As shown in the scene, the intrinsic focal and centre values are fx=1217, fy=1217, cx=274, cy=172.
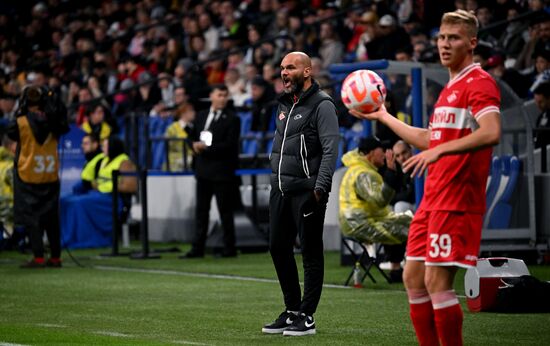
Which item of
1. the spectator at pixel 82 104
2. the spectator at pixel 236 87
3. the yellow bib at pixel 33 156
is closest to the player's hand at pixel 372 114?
the yellow bib at pixel 33 156

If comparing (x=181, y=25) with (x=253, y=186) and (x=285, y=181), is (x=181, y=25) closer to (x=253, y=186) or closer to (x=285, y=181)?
(x=253, y=186)

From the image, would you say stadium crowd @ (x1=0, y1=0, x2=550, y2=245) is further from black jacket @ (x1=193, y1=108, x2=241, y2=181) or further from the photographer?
the photographer

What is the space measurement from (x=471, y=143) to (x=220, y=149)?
1118 centimetres

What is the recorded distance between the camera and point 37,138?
51.4 ft

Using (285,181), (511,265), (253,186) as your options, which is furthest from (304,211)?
(253,186)

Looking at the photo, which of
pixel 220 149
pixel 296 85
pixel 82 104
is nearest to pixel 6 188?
pixel 220 149

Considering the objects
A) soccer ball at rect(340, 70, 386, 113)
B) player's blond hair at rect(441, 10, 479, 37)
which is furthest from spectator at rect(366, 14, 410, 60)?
player's blond hair at rect(441, 10, 479, 37)

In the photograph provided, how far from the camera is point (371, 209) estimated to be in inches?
509

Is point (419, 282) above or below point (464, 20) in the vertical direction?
below

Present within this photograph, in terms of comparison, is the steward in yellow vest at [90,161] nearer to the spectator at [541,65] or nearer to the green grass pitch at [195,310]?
the green grass pitch at [195,310]

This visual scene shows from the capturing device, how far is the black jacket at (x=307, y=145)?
30.2ft

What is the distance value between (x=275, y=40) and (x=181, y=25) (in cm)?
530

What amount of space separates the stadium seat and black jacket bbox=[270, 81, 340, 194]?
6338 mm

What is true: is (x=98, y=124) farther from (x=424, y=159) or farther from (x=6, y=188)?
(x=424, y=159)
